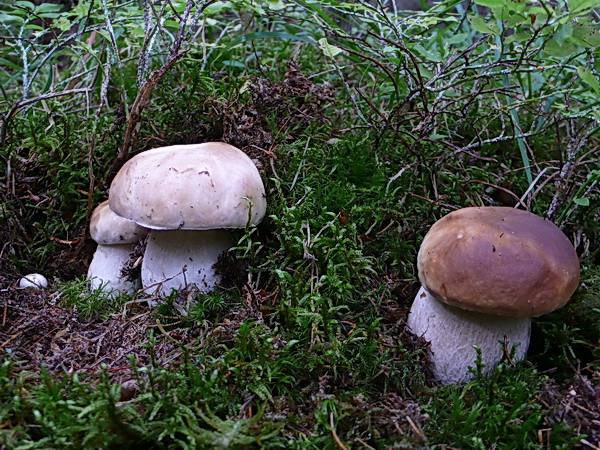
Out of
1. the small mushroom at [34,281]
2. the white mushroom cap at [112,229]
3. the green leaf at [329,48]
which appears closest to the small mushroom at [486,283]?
the green leaf at [329,48]

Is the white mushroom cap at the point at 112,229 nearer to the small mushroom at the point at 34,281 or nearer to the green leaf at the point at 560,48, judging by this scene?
the small mushroom at the point at 34,281

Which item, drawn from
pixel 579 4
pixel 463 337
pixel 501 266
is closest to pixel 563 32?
pixel 579 4

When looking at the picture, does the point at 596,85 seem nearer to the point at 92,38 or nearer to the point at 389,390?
the point at 389,390

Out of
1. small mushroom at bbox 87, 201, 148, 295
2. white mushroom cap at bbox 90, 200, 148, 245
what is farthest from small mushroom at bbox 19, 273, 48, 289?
white mushroom cap at bbox 90, 200, 148, 245

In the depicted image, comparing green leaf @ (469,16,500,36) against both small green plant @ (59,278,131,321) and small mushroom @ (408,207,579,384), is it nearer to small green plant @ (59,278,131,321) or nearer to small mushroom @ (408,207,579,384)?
small mushroom @ (408,207,579,384)

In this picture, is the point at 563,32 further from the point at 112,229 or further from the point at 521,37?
the point at 112,229
